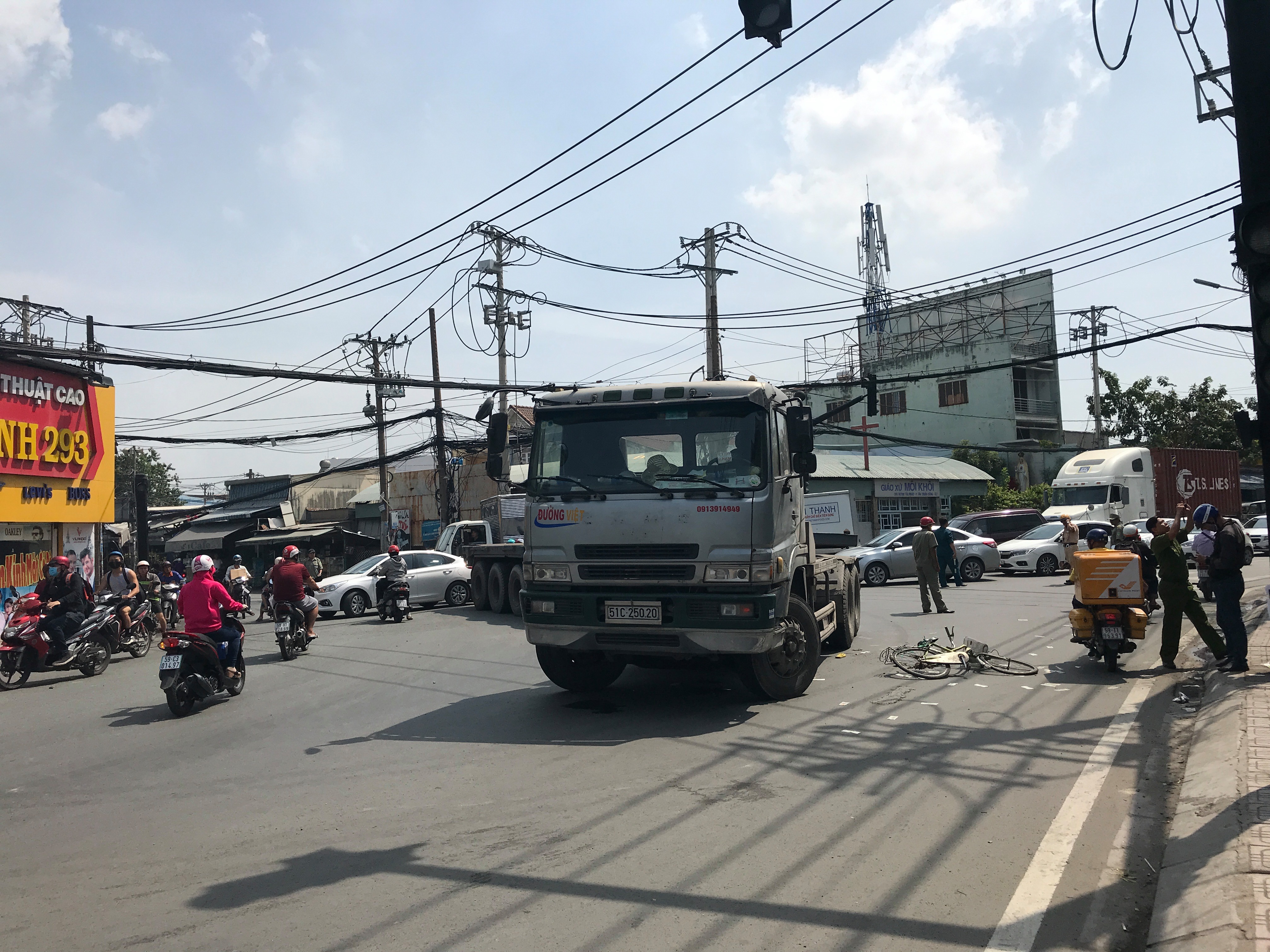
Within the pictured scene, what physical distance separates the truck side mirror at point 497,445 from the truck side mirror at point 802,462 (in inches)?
109

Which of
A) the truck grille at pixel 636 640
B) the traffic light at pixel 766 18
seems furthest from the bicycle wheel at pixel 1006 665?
the traffic light at pixel 766 18

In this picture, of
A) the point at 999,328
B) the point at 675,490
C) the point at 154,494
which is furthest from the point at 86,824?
the point at 154,494

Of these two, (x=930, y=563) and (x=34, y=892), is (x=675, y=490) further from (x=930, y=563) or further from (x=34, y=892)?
(x=930, y=563)

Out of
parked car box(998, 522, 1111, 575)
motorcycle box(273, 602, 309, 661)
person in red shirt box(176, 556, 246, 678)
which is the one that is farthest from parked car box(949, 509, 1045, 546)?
person in red shirt box(176, 556, 246, 678)

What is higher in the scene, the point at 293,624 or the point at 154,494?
the point at 154,494

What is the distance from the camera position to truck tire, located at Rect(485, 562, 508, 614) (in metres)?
19.1

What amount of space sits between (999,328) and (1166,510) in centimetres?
2211

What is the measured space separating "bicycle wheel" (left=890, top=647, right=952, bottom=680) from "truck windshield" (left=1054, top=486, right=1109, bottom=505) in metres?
22.3

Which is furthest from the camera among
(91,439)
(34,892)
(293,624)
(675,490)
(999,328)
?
(999,328)

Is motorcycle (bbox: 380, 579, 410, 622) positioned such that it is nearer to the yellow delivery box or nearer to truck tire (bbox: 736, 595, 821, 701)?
truck tire (bbox: 736, 595, 821, 701)

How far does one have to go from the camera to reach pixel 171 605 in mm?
18250

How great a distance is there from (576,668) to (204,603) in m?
4.04

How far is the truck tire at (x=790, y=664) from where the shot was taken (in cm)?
876

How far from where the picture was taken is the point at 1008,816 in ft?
17.8
